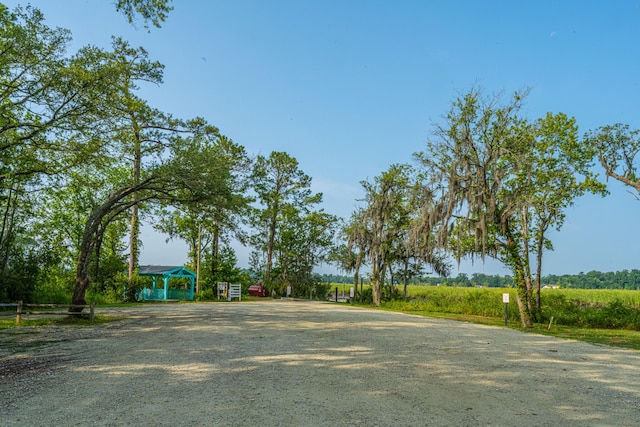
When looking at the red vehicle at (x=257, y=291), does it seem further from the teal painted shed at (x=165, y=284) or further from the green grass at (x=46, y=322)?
the green grass at (x=46, y=322)

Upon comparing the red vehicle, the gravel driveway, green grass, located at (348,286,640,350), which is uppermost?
the gravel driveway

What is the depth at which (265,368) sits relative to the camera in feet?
23.5

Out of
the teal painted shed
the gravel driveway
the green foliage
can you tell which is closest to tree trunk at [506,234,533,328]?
the green foliage

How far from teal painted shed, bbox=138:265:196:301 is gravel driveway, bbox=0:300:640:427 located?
20.4 meters

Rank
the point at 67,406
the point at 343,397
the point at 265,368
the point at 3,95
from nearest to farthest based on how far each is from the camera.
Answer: the point at 67,406
the point at 343,397
the point at 265,368
the point at 3,95

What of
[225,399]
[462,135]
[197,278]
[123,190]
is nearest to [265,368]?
[225,399]

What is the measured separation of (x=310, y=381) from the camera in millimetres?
6277

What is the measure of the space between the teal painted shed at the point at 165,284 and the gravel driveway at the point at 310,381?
20.4m

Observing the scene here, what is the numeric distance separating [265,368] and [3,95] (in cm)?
1214

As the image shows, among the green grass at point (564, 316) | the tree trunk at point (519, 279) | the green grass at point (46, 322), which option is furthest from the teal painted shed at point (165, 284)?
Result: the tree trunk at point (519, 279)

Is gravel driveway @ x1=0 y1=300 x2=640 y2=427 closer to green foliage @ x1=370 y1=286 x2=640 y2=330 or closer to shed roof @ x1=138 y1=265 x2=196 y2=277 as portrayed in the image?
green foliage @ x1=370 y1=286 x2=640 y2=330

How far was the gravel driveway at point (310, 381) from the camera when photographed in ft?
15.4

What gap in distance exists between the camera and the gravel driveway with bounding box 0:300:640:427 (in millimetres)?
4688

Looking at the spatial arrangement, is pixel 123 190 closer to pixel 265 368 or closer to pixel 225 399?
pixel 265 368
